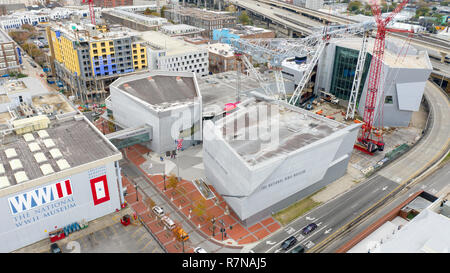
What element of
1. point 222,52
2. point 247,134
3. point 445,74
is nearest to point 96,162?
point 247,134

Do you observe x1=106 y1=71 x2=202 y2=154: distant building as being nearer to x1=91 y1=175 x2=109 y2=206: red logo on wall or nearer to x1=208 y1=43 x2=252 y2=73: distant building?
x1=91 y1=175 x2=109 y2=206: red logo on wall

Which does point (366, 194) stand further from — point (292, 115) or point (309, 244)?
point (292, 115)

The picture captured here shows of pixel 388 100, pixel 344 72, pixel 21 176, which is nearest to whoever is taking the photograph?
pixel 21 176

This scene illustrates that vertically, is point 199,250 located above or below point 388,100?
below

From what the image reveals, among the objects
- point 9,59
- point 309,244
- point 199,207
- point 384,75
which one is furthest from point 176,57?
point 309,244

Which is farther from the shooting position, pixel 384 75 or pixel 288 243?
pixel 384 75

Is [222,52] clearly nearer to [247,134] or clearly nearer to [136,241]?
[247,134]

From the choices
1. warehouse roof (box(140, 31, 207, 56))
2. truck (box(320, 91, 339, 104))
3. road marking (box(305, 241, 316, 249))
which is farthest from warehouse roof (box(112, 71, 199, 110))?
truck (box(320, 91, 339, 104))
